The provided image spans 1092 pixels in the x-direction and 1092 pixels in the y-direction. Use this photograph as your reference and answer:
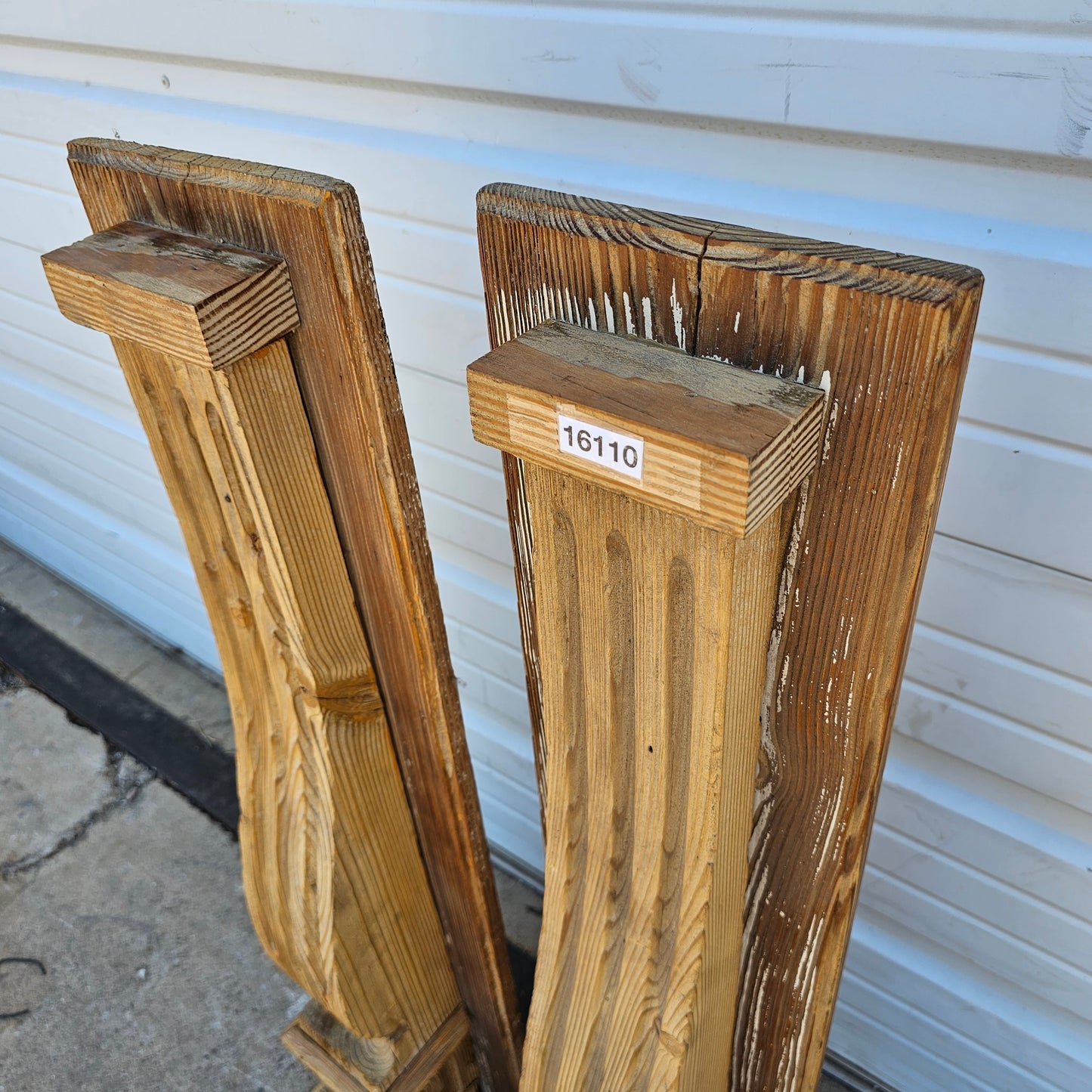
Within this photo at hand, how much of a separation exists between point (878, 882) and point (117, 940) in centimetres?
174

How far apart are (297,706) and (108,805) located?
1.67m

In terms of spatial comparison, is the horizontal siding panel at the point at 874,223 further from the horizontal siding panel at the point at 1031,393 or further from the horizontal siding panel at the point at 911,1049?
the horizontal siding panel at the point at 911,1049

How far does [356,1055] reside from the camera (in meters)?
1.44

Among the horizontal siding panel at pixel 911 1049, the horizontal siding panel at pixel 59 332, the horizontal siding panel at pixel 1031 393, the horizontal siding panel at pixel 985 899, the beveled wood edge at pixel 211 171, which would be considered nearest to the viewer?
the beveled wood edge at pixel 211 171

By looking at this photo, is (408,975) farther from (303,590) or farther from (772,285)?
(772,285)

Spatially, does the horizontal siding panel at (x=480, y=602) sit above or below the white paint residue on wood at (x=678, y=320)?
below

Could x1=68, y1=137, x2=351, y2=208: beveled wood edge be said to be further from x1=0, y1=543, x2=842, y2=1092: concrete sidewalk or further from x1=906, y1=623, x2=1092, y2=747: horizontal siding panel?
x1=0, y1=543, x2=842, y2=1092: concrete sidewalk

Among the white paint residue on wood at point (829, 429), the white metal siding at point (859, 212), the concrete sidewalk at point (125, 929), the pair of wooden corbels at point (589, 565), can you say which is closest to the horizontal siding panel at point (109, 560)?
the concrete sidewalk at point (125, 929)

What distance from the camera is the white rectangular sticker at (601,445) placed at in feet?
2.06

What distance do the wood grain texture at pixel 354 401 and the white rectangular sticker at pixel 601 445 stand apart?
31 cm

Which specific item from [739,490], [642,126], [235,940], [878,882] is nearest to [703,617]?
[739,490]

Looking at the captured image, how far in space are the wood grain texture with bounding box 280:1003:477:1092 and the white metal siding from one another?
2.22 ft

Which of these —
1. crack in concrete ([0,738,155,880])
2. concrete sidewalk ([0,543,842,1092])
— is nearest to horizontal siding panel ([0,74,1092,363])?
concrete sidewalk ([0,543,842,1092])

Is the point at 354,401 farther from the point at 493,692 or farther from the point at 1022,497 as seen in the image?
the point at 493,692
